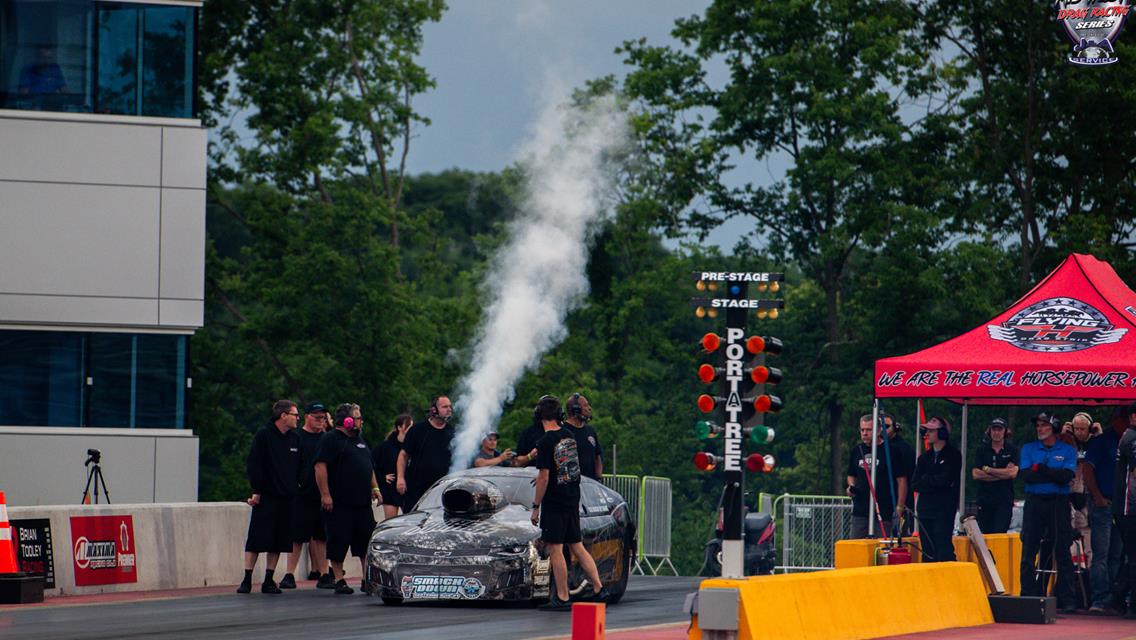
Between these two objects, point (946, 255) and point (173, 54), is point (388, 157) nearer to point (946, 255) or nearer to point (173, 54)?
point (946, 255)

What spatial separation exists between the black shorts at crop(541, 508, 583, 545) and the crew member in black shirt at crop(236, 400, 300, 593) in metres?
4.02

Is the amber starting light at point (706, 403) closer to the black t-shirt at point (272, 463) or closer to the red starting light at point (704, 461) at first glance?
the red starting light at point (704, 461)

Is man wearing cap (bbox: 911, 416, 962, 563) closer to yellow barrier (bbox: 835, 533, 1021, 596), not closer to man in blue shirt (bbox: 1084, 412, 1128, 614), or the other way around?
yellow barrier (bbox: 835, 533, 1021, 596)

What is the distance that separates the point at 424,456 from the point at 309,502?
54.2 inches

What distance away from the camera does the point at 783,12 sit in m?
46.6

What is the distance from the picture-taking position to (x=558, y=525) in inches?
648

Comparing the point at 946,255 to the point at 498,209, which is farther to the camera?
the point at 498,209

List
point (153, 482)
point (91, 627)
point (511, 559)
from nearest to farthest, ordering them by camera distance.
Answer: point (91, 627) < point (511, 559) < point (153, 482)

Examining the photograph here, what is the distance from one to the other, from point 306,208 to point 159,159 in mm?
17800

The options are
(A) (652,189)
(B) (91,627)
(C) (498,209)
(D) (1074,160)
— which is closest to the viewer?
(B) (91,627)

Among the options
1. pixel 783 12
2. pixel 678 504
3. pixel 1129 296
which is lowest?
pixel 678 504

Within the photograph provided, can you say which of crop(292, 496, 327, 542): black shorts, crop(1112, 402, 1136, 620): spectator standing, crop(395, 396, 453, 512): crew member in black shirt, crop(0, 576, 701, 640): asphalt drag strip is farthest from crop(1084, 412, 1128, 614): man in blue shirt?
crop(292, 496, 327, 542): black shorts

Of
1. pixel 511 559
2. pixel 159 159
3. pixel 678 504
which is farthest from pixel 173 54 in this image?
pixel 678 504

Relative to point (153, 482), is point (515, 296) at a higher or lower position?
higher
